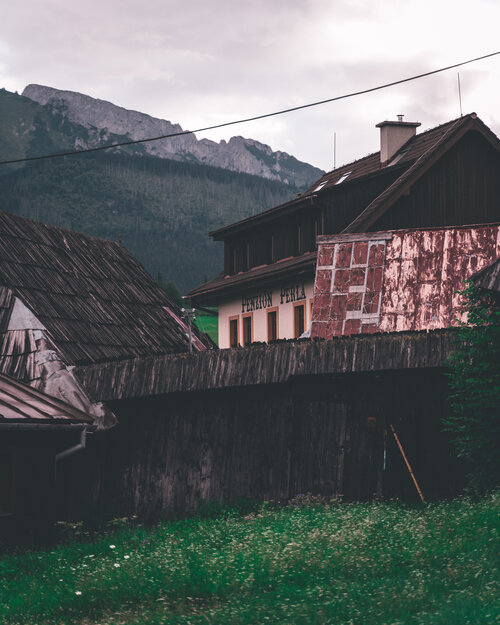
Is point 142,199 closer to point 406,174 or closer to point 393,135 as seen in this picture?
point 393,135

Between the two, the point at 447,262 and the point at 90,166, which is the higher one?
the point at 90,166

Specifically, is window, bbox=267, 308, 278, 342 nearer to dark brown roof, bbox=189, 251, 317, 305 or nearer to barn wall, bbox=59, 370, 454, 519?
dark brown roof, bbox=189, 251, 317, 305

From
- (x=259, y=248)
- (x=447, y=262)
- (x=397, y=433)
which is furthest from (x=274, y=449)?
(x=259, y=248)

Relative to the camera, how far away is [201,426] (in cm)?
1780

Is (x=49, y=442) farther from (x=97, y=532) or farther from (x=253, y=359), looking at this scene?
(x=253, y=359)

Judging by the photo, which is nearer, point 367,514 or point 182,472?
point 367,514

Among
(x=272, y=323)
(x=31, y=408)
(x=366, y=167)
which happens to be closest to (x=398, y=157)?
(x=366, y=167)

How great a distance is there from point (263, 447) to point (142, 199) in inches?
6549

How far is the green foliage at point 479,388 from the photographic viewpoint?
1394cm

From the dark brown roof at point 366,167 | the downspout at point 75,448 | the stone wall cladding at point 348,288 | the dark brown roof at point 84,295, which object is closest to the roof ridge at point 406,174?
the dark brown roof at point 366,167

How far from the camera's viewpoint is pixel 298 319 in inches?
1268

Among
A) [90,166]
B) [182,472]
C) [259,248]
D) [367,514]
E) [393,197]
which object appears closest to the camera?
[367,514]

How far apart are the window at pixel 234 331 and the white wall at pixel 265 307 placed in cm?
16

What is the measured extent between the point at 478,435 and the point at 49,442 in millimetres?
7875
